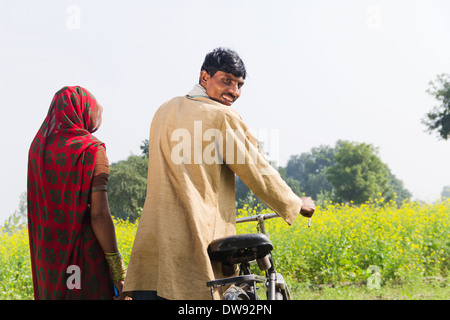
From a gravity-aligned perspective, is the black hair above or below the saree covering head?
above

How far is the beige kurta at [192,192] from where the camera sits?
1.94 m

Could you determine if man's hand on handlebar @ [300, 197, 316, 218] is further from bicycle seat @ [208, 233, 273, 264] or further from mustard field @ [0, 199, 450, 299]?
mustard field @ [0, 199, 450, 299]

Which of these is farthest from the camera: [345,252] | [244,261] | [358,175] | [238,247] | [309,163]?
[309,163]

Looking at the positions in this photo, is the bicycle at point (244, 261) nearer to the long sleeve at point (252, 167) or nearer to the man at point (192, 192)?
the man at point (192, 192)

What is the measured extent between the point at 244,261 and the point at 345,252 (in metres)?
Answer: 4.30

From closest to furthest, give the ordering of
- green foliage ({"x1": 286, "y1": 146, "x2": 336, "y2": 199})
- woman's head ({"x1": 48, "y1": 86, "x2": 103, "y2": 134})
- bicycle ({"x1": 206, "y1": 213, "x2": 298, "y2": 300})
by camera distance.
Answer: bicycle ({"x1": 206, "y1": 213, "x2": 298, "y2": 300}) < woman's head ({"x1": 48, "y1": 86, "x2": 103, "y2": 134}) < green foliage ({"x1": 286, "y1": 146, "x2": 336, "y2": 199})

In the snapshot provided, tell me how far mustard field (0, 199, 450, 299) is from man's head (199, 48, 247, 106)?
4.34m

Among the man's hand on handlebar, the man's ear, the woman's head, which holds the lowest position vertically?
the man's hand on handlebar

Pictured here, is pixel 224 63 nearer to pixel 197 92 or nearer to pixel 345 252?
pixel 197 92

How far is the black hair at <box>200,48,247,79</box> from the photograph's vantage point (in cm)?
214

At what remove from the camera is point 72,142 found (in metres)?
2.28

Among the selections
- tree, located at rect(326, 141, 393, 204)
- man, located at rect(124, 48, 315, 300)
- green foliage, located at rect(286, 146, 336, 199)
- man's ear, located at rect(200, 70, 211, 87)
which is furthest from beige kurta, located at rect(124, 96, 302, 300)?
green foliage, located at rect(286, 146, 336, 199)

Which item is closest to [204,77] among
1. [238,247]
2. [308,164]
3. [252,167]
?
[252,167]

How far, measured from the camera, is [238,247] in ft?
6.33
